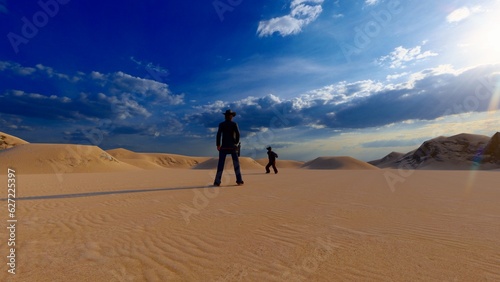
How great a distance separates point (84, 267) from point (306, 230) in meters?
2.46

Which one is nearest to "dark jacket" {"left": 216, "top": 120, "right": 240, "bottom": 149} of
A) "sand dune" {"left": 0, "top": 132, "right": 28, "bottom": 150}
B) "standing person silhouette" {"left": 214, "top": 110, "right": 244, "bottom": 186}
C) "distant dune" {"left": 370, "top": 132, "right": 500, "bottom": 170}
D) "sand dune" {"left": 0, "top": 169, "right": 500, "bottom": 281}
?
"standing person silhouette" {"left": 214, "top": 110, "right": 244, "bottom": 186}

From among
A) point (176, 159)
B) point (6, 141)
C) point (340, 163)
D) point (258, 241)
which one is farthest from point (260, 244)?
point (176, 159)

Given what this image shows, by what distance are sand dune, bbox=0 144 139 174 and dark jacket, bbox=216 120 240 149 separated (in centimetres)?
2229

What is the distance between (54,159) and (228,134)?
2535cm

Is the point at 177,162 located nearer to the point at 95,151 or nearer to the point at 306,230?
the point at 95,151

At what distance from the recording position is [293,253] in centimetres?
266

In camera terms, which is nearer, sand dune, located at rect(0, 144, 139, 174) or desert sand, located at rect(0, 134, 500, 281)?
desert sand, located at rect(0, 134, 500, 281)

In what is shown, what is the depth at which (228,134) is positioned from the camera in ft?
30.7

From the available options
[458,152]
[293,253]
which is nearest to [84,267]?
[293,253]

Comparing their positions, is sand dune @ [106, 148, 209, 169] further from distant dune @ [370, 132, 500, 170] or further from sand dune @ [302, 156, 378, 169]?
distant dune @ [370, 132, 500, 170]

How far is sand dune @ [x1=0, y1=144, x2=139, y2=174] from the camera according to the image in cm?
2470

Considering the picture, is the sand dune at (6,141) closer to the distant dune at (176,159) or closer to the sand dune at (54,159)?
the distant dune at (176,159)

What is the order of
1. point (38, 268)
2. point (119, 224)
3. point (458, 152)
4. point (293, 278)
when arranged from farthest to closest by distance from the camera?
1. point (458, 152)
2. point (119, 224)
3. point (38, 268)
4. point (293, 278)

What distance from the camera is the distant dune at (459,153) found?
5138cm
